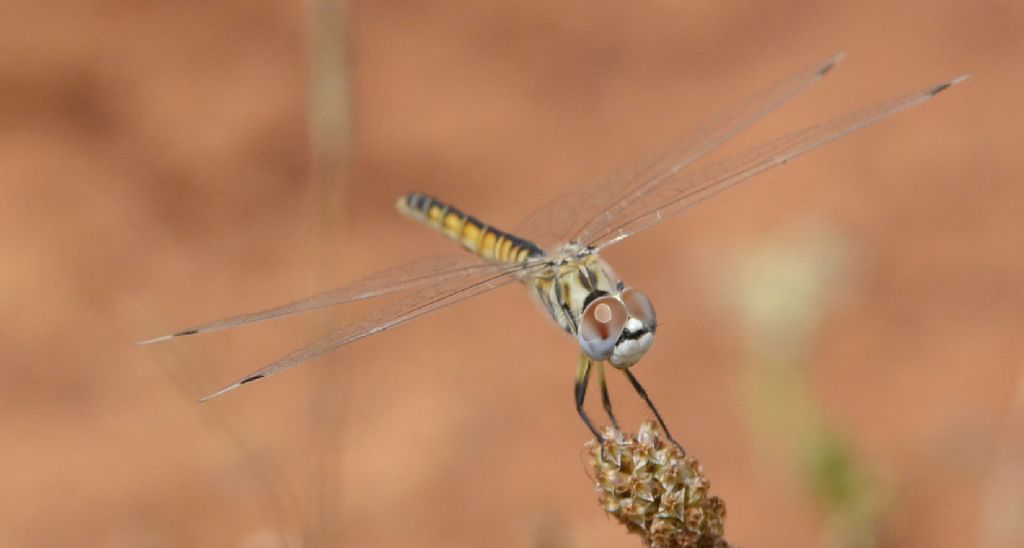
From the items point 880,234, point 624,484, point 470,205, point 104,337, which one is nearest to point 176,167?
point 104,337

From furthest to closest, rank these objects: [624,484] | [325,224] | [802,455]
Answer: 1. [802,455]
2. [325,224]
3. [624,484]

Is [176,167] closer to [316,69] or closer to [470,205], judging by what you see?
[470,205]

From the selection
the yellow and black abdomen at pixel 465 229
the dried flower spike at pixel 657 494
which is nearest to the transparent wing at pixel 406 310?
the yellow and black abdomen at pixel 465 229

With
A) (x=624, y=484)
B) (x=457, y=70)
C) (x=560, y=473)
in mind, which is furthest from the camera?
(x=457, y=70)

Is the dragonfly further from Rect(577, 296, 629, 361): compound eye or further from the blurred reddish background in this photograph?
the blurred reddish background

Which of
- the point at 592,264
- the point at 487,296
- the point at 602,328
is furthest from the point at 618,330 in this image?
the point at 487,296

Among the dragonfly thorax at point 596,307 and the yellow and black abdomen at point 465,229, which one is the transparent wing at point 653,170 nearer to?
the yellow and black abdomen at point 465,229

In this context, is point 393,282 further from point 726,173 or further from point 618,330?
point 726,173
